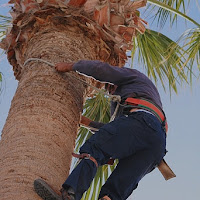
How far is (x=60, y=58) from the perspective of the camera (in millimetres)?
4223

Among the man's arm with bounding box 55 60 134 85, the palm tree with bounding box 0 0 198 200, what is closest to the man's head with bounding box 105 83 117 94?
the man's arm with bounding box 55 60 134 85

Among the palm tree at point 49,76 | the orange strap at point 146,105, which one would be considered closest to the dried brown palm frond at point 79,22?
the palm tree at point 49,76

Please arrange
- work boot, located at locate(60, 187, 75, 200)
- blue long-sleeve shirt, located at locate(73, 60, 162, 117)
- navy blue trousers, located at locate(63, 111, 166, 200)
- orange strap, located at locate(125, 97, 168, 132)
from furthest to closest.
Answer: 1. blue long-sleeve shirt, located at locate(73, 60, 162, 117)
2. orange strap, located at locate(125, 97, 168, 132)
3. navy blue trousers, located at locate(63, 111, 166, 200)
4. work boot, located at locate(60, 187, 75, 200)

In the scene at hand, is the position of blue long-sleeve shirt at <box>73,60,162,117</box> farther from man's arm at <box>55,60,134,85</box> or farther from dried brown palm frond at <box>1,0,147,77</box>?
dried brown palm frond at <box>1,0,147,77</box>

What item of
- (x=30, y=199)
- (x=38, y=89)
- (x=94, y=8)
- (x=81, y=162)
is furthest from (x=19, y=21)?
(x=30, y=199)

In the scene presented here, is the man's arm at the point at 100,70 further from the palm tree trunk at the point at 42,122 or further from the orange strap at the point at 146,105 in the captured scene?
the orange strap at the point at 146,105

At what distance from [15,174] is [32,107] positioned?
696 mm

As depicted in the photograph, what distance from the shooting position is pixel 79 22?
4.63m

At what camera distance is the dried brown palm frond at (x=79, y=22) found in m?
4.64

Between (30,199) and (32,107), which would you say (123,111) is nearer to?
(32,107)

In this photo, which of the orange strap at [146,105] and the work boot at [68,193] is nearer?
the work boot at [68,193]

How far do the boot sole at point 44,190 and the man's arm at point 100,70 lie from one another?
4.13 ft

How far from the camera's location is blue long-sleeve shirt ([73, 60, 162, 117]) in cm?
403

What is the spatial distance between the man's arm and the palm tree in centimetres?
11
